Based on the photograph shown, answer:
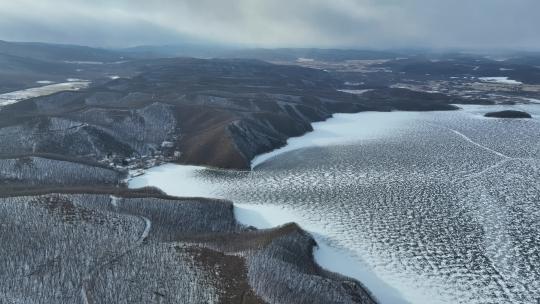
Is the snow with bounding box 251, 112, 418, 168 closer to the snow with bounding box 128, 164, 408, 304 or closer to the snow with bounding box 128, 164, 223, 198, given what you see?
the snow with bounding box 128, 164, 223, 198

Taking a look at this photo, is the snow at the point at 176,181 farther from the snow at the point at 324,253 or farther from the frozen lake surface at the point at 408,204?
the snow at the point at 324,253

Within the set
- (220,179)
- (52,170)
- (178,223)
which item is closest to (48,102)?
(52,170)

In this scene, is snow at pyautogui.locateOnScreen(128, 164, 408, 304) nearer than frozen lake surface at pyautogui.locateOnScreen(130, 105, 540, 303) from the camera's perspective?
Yes

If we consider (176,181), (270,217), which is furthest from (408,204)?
(176,181)

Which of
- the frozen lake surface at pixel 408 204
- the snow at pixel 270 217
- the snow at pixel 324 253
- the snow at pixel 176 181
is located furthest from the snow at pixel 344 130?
the snow at pixel 324 253

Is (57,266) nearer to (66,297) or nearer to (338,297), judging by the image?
(66,297)

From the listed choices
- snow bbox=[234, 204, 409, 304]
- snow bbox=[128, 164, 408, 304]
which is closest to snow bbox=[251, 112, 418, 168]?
snow bbox=[128, 164, 408, 304]
